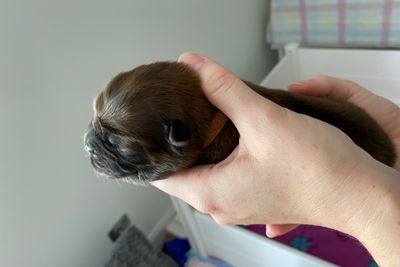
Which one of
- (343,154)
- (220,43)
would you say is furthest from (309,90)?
(220,43)

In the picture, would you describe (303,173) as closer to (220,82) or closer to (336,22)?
(220,82)

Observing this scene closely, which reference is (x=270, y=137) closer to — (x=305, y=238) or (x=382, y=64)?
(x=305, y=238)

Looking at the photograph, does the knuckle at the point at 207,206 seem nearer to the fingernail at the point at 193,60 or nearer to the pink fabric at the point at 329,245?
the fingernail at the point at 193,60

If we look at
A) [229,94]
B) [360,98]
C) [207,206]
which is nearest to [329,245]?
[360,98]

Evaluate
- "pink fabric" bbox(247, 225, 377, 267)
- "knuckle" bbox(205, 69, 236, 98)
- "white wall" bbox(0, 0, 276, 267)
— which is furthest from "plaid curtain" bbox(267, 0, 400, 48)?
"knuckle" bbox(205, 69, 236, 98)

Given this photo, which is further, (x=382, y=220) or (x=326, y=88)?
(x=326, y=88)

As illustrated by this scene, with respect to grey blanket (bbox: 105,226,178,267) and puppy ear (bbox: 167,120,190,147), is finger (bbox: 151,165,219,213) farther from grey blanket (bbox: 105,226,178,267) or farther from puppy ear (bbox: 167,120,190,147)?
grey blanket (bbox: 105,226,178,267)
